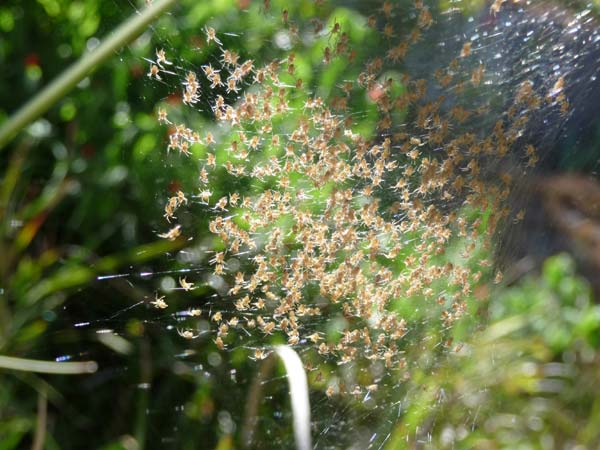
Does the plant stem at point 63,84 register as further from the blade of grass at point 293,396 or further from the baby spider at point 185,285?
the baby spider at point 185,285

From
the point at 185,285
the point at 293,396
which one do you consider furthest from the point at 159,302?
the point at 293,396

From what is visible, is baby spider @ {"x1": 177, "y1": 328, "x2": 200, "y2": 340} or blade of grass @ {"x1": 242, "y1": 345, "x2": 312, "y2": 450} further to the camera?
baby spider @ {"x1": 177, "y1": 328, "x2": 200, "y2": 340}

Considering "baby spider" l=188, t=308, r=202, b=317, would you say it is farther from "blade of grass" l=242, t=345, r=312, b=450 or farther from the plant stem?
the plant stem

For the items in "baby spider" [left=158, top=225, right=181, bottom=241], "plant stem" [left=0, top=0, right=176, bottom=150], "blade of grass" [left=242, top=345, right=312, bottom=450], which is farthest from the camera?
"baby spider" [left=158, top=225, right=181, bottom=241]

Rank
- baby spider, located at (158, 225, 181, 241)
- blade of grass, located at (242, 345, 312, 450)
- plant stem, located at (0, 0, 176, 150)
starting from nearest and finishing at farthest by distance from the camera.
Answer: plant stem, located at (0, 0, 176, 150) → blade of grass, located at (242, 345, 312, 450) → baby spider, located at (158, 225, 181, 241)

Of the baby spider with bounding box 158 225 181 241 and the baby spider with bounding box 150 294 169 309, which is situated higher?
the baby spider with bounding box 158 225 181 241

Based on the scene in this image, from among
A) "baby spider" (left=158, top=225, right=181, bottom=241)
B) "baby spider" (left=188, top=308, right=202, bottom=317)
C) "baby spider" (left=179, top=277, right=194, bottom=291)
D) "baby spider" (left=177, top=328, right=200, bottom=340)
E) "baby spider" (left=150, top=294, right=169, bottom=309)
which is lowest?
"baby spider" (left=177, top=328, right=200, bottom=340)

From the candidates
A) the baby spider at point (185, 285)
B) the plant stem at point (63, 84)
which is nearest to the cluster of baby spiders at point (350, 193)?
the baby spider at point (185, 285)

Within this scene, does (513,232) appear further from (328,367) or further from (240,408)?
(240,408)

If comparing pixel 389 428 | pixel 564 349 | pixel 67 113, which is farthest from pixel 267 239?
pixel 564 349

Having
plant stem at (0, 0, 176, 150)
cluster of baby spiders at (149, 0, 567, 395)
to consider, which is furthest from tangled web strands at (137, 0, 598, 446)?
plant stem at (0, 0, 176, 150)
